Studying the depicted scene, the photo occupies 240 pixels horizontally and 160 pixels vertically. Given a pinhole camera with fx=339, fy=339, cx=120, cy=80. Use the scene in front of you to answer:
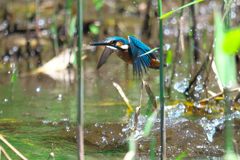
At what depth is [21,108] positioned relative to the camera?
2701mm

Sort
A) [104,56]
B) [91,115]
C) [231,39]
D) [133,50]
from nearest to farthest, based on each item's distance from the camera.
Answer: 1. [231,39]
2. [133,50]
3. [104,56]
4. [91,115]

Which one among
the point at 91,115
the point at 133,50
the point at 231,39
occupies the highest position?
the point at 133,50

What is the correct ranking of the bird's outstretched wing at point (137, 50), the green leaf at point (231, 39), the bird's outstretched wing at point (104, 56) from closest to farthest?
the green leaf at point (231, 39)
the bird's outstretched wing at point (137, 50)
the bird's outstretched wing at point (104, 56)

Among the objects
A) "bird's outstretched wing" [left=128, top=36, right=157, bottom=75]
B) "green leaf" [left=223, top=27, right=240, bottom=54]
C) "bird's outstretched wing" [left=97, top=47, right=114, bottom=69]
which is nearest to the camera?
"green leaf" [left=223, top=27, right=240, bottom=54]

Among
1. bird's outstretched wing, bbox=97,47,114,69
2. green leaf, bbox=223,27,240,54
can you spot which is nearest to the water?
bird's outstretched wing, bbox=97,47,114,69

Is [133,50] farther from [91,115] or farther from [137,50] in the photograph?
[91,115]

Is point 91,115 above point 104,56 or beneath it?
beneath

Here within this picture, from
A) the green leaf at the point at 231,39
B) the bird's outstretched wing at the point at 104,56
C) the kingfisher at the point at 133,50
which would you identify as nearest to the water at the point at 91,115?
the kingfisher at the point at 133,50

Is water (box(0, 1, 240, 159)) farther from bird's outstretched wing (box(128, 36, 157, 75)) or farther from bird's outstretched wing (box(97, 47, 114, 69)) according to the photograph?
bird's outstretched wing (box(97, 47, 114, 69))

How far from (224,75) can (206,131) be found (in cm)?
143

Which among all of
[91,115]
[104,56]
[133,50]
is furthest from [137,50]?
[91,115]

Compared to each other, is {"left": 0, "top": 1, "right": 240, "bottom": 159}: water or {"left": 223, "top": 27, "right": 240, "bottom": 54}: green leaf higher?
{"left": 0, "top": 1, "right": 240, "bottom": 159}: water

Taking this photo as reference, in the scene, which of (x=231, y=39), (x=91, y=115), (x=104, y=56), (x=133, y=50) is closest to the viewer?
(x=231, y=39)

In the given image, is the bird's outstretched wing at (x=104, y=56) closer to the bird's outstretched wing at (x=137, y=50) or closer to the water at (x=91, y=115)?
the bird's outstretched wing at (x=137, y=50)
